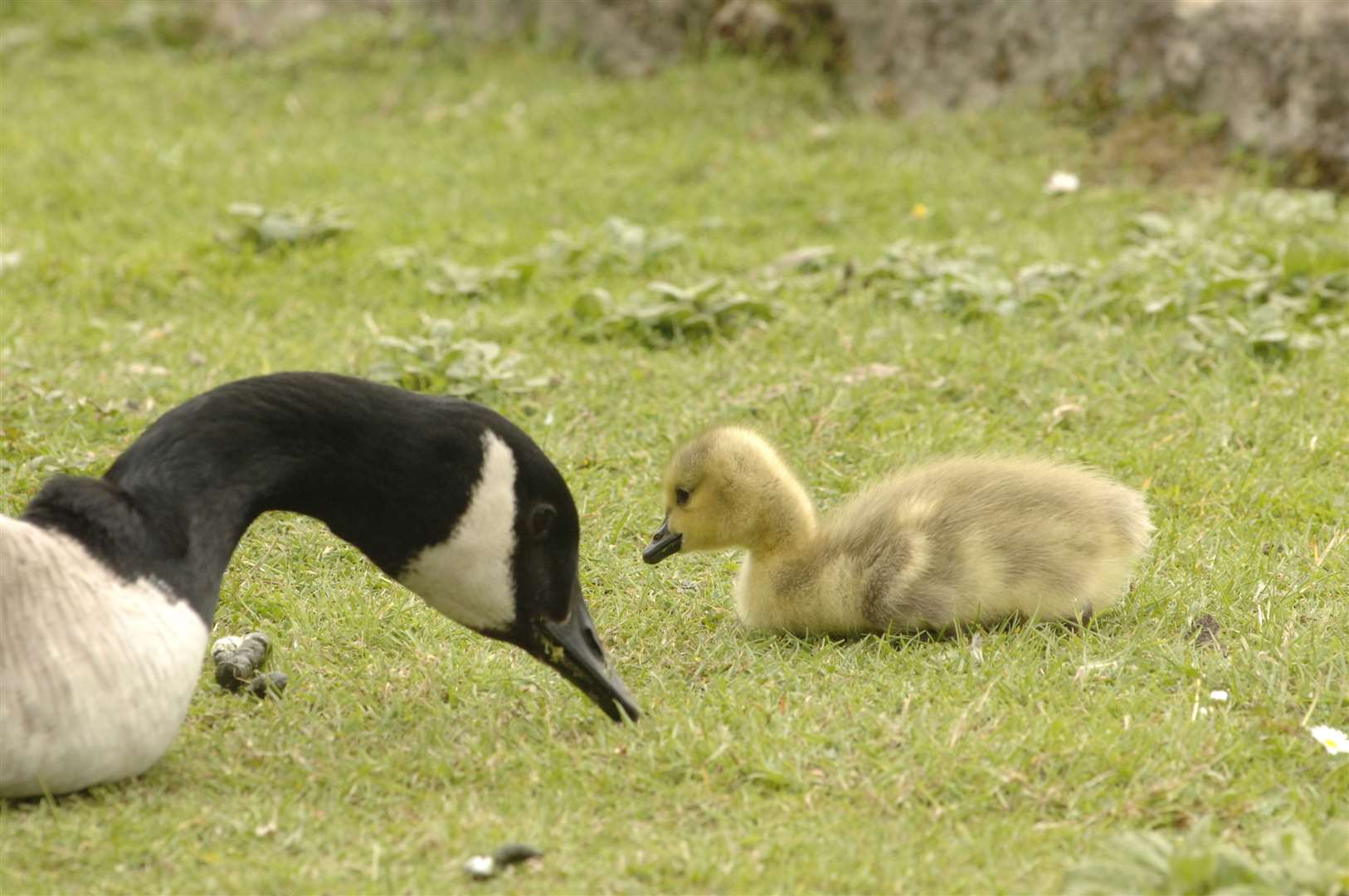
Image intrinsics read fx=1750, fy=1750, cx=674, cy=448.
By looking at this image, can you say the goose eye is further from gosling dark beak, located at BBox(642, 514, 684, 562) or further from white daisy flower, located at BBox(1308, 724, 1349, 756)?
white daisy flower, located at BBox(1308, 724, 1349, 756)

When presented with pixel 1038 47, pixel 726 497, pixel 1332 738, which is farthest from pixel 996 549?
pixel 1038 47

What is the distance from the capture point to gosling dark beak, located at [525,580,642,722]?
452cm

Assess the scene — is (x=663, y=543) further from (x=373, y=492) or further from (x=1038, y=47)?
(x=1038, y=47)

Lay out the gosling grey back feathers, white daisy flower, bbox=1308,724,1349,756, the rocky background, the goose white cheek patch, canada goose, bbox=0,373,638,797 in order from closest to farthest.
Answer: canada goose, bbox=0,373,638,797 < white daisy flower, bbox=1308,724,1349,756 < the goose white cheek patch < the gosling grey back feathers < the rocky background

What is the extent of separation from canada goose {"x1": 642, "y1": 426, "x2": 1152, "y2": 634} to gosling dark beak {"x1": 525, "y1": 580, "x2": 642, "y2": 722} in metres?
0.79

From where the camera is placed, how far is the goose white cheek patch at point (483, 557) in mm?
4422

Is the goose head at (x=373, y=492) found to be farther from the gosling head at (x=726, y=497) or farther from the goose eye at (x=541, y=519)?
the gosling head at (x=726, y=497)

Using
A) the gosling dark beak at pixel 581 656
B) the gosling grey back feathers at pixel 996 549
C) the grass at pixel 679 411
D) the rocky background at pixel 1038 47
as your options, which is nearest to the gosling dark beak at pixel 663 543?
the grass at pixel 679 411

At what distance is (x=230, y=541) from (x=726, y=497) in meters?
1.55

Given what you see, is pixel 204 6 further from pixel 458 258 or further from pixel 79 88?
pixel 458 258

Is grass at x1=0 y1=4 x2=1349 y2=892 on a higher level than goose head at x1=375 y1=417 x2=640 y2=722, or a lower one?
lower

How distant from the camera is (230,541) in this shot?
439cm

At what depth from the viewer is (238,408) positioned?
444 centimetres

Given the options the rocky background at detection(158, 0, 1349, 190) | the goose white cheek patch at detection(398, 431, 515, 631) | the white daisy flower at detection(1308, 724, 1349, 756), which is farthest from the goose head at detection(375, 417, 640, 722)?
the rocky background at detection(158, 0, 1349, 190)
